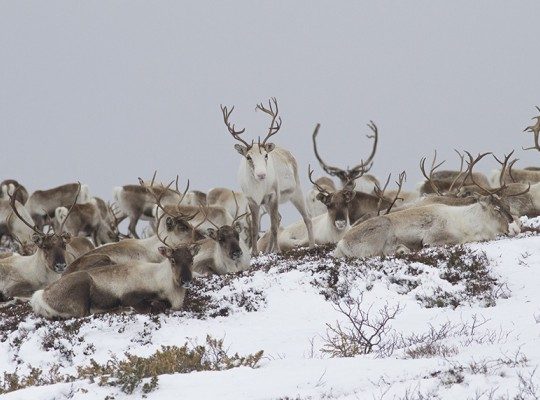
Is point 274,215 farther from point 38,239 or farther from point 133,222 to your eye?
point 133,222

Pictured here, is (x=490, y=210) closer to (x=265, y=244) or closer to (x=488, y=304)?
(x=488, y=304)

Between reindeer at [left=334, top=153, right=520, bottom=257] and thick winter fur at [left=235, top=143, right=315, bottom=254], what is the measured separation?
79.9 inches

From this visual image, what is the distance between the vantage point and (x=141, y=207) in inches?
719

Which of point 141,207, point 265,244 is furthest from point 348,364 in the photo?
point 141,207

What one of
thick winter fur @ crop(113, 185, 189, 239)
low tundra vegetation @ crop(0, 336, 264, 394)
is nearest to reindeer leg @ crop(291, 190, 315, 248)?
thick winter fur @ crop(113, 185, 189, 239)

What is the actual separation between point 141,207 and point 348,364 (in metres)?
13.2

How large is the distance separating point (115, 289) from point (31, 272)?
225 cm

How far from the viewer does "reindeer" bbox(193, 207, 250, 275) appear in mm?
10680

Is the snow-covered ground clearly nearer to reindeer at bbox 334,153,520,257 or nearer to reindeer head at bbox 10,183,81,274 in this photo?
reindeer at bbox 334,153,520,257

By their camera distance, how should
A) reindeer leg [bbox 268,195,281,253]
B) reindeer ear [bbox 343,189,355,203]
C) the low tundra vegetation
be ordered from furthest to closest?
reindeer leg [bbox 268,195,281,253]
reindeer ear [bbox 343,189,355,203]
the low tundra vegetation

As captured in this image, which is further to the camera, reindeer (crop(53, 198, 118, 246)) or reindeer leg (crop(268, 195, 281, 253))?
reindeer (crop(53, 198, 118, 246))

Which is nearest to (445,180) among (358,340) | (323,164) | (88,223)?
(323,164)

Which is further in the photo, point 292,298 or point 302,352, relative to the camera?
point 292,298

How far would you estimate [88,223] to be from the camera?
17375 millimetres
